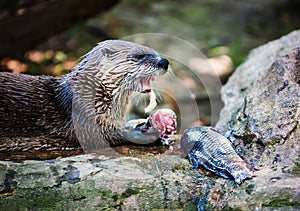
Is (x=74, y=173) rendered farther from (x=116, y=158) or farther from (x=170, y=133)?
(x=170, y=133)

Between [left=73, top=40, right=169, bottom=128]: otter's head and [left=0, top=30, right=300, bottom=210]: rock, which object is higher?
[left=73, top=40, right=169, bottom=128]: otter's head

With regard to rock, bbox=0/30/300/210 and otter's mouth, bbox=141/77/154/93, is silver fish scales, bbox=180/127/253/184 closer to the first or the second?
rock, bbox=0/30/300/210

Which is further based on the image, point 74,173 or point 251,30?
point 251,30

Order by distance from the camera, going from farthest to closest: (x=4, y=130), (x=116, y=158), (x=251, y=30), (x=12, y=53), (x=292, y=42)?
(x=251, y=30) → (x=12, y=53) → (x=292, y=42) → (x=4, y=130) → (x=116, y=158)

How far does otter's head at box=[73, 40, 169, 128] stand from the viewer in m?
3.31

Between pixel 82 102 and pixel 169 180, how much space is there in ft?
2.67

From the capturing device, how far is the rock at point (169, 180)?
264cm

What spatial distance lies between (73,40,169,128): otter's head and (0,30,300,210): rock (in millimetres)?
430

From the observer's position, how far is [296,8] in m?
8.12

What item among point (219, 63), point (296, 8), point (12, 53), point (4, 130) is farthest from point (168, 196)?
point (296, 8)

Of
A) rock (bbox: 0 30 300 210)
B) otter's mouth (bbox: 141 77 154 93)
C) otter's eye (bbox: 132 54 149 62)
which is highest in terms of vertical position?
otter's eye (bbox: 132 54 149 62)

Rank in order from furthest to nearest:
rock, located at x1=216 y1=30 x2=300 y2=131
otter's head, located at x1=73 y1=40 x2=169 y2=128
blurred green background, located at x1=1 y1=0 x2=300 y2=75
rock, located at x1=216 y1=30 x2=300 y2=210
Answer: blurred green background, located at x1=1 y1=0 x2=300 y2=75
rock, located at x1=216 y1=30 x2=300 y2=131
otter's head, located at x1=73 y1=40 x2=169 y2=128
rock, located at x1=216 y1=30 x2=300 y2=210

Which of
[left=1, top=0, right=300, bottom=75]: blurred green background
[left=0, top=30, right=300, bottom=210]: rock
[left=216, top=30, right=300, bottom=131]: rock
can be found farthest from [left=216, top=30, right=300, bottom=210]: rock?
[left=1, top=0, right=300, bottom=75]: blurred green background

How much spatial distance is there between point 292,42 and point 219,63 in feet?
7.78
